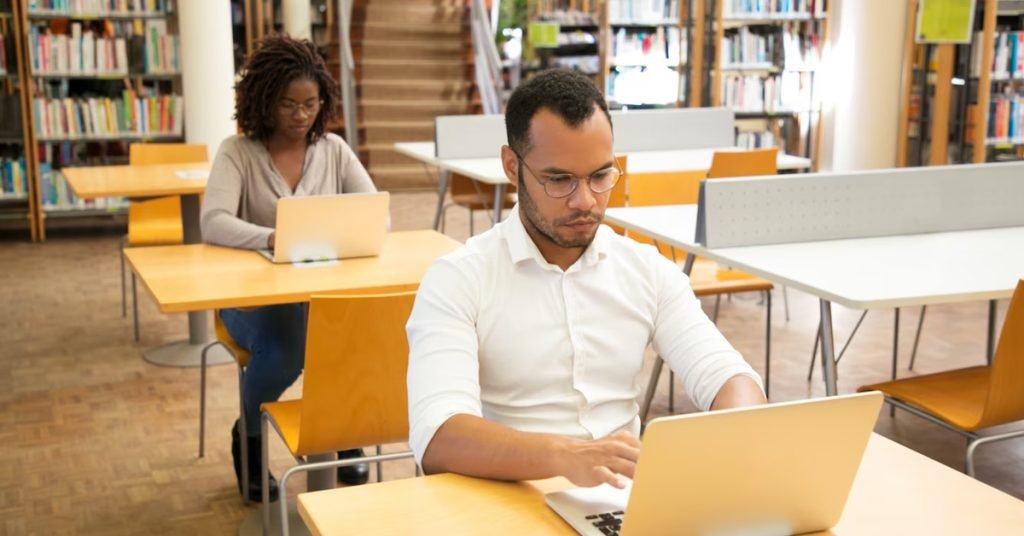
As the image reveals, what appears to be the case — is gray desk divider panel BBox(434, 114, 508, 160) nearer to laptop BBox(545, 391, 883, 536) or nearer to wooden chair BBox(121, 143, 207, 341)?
wooden chair BBox(121, 143, 207, 341)

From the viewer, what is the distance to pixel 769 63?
8977 mm

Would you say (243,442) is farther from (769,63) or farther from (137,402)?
(769,63)

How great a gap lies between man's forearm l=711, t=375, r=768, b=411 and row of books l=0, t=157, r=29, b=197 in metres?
6.73

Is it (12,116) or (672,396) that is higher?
(12,116)

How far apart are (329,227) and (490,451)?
5.55 feet

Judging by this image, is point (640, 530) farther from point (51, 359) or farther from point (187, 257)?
point (51, 359)

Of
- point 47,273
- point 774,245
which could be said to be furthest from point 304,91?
point 47,273

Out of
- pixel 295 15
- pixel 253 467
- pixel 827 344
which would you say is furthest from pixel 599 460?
pixel 295 15

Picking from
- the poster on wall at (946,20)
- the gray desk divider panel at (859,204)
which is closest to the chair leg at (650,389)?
the gray desk divider panel at (859,204)

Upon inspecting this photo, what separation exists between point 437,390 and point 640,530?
441 millimetres

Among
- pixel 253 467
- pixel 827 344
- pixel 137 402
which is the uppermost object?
pixel 827 344

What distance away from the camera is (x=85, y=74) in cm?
728

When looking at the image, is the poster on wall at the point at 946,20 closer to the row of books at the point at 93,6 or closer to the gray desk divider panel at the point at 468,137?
the gray desk divider panel at the point at 468,137

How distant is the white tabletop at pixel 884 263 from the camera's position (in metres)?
2.63
